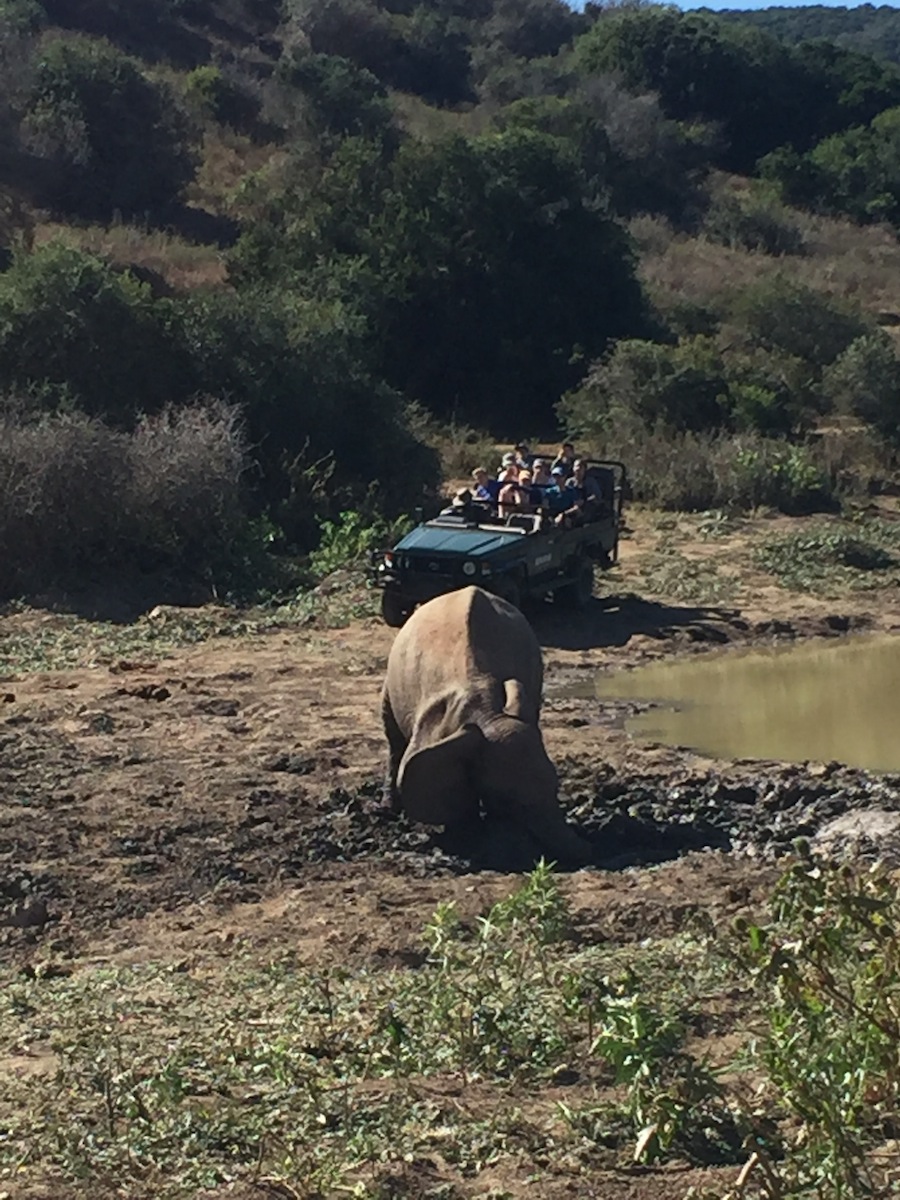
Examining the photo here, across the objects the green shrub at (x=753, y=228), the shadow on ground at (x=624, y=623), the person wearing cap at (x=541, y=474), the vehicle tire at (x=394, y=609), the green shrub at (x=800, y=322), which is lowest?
the shadow on ground at (x=624, y=623)

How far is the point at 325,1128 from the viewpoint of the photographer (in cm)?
589

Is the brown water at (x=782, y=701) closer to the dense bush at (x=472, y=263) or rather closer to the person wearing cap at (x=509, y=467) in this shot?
the person wearing cap at (x=509, y=467)

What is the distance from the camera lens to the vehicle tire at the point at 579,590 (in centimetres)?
1891

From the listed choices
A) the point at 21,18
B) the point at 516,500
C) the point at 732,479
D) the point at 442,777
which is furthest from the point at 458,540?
the point at 21,18

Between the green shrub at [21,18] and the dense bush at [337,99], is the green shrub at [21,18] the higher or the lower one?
the higher one

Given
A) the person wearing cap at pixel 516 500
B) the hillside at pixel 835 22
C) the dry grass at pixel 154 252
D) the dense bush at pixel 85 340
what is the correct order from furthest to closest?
the hillside at pixel 835 22 < the dry grass at pixel 154 252 < the dense bush at pixel 85 340 < the person wearing cap at pixel 516 500

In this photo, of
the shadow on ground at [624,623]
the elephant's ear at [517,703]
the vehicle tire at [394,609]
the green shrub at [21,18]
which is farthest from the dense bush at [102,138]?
the elephant's ear at [517,703]

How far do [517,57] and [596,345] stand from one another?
32799mm

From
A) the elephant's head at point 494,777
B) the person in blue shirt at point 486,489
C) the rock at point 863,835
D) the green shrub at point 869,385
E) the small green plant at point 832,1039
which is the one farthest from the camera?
the green shrub at point 869,385

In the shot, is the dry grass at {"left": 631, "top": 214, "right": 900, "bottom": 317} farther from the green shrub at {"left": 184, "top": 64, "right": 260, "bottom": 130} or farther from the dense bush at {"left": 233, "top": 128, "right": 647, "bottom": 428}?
the green shrub at {"left": 184, "top": 64, "right": 260, "bottom": 130}

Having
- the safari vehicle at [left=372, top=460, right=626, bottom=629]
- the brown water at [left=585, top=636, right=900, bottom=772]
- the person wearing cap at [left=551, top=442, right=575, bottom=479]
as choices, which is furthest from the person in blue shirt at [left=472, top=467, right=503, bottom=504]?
the brown water at [left=585, top=636, right=900, bottom=772]

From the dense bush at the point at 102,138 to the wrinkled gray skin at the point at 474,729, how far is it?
103 feet

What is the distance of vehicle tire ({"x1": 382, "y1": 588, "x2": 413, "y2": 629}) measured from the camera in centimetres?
1747

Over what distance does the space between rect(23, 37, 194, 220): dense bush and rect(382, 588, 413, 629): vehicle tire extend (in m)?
25.0
